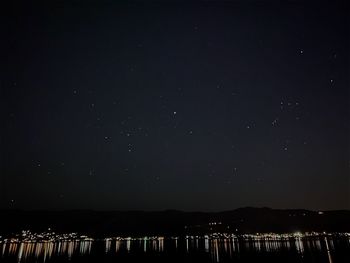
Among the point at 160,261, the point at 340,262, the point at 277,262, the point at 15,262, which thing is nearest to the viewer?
the point at 340,262

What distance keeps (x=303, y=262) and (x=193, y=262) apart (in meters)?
15.5

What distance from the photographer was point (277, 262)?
159 feet

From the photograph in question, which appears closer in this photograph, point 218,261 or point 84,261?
point 218,261

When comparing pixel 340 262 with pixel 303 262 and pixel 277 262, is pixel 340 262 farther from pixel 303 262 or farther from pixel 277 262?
pixel 277 262

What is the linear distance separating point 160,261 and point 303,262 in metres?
20.9

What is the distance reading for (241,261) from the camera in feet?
166

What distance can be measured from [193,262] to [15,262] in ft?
97.8

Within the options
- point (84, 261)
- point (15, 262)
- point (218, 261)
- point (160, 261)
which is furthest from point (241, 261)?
point (15, 262)

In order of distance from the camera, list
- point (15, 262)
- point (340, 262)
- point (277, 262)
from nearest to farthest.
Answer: point (340, 262) → point (277, 262) → point (15, 262)

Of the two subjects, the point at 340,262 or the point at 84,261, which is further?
the point at 84,261

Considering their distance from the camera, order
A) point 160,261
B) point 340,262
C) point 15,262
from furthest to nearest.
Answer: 1. point 15,262
2. point 160,261
3. point 340,262

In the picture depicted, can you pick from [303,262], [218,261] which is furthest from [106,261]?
[303,262]

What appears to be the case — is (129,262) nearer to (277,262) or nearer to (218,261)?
(218,261)

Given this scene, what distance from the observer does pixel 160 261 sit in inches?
2068
